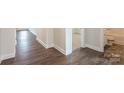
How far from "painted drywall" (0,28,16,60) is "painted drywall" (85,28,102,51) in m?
0.49

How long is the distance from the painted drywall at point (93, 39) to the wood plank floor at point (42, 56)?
1.4 inches

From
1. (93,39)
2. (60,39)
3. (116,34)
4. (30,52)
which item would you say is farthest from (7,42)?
(116,34)

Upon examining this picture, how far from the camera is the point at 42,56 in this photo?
124 cm

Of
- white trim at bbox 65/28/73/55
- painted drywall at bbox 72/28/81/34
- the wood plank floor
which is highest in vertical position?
painted drywall at bbox 72/28/81/34

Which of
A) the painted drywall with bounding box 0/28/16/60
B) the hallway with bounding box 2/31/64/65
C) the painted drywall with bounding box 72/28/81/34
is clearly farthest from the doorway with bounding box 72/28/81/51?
the painted drywall with bounding box 0/28/16/60

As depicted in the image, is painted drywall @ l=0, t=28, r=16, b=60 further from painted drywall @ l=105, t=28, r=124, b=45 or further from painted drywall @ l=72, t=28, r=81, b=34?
painted drywall @ l=105, t=28, r=124, b=45

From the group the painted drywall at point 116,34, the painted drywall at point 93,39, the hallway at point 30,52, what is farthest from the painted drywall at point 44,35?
the painted drywall at point 116,34

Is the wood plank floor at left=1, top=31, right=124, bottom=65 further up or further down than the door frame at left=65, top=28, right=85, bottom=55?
further down

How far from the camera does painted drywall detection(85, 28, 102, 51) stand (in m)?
1.22

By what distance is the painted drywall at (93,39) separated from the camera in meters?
1.22
